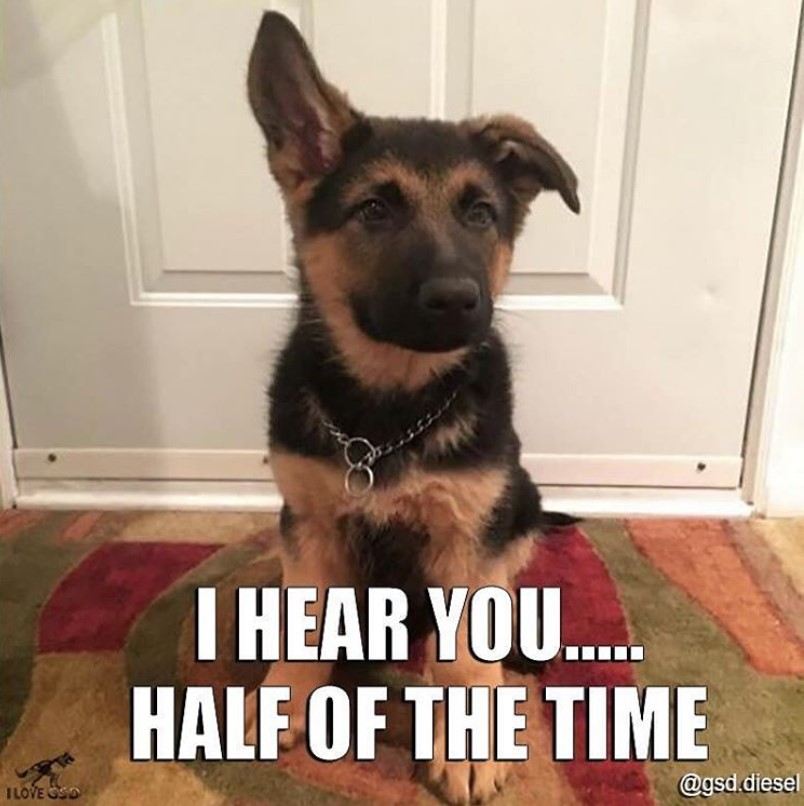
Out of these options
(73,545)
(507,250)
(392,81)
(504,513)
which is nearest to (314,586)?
(504,513)

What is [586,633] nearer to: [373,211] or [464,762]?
[464,762]

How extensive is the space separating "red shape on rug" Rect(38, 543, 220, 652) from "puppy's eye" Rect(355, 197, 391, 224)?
3.19 ft

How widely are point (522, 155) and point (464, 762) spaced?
1.01m

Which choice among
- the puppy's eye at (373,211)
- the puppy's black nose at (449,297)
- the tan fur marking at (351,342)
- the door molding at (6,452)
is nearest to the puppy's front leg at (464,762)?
the tan fur marking at (351,342)

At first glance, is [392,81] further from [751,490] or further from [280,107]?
[751,490]

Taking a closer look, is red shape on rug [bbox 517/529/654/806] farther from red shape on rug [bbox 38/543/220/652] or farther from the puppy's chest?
red shape on rug [bbox 38/543/220/652]

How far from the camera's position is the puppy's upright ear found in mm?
1304

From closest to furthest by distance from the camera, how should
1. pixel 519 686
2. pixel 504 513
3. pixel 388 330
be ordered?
pixel 388 330
pixel 504 513
pixel 519 686

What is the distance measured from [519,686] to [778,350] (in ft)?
3.51

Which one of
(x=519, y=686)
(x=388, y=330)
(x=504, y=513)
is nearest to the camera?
(x=388, y=330)

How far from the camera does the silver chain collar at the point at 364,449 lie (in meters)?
1.40

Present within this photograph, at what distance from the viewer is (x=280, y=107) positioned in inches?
54.4

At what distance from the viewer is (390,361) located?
144cm

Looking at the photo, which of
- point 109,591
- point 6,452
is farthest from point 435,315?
point 6,452
